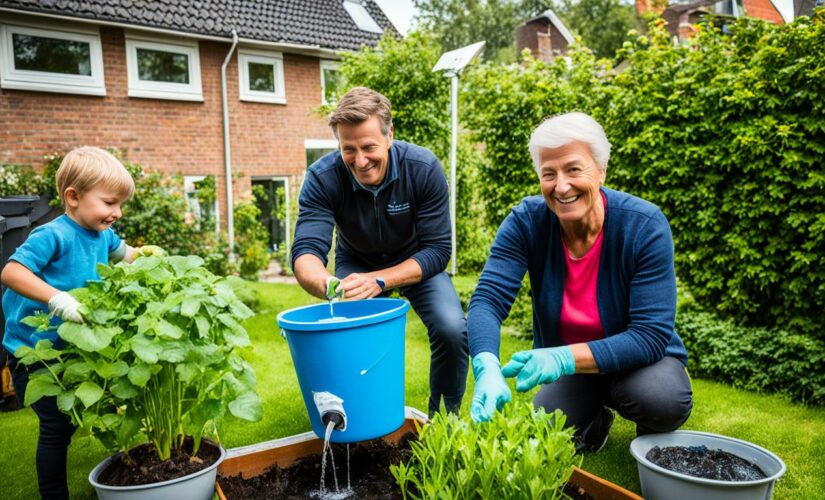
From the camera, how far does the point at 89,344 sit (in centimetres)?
159

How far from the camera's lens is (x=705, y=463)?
1.75 metres

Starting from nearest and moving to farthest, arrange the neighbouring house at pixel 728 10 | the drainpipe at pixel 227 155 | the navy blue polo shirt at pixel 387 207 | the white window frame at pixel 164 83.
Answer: the navy blue polo shirt at pixel 387 207
the neighbouring house at pixel 728 10
the white window frame at pixel 164 83
the drainpipe at pixel 227 155

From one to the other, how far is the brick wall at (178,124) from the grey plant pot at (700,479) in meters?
7.32

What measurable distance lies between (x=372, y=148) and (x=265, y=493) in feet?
4.29

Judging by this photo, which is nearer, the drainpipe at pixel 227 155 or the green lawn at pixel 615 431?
the green lawn at pixel 615 431

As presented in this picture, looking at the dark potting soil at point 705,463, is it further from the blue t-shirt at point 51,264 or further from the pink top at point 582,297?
the blue t-shirt at point 51,264

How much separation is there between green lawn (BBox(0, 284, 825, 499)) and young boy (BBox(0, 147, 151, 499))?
0.97 feet

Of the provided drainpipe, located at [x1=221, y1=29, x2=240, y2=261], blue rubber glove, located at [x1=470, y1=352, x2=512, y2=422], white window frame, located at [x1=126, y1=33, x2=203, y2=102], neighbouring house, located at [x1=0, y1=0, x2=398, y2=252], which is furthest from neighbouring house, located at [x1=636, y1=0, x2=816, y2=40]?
white window frame, located at [x1=126, y1=33, x2=203, y2=102]

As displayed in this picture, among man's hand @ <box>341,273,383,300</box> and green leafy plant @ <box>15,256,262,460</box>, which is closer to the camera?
green leafy plant @ <box>15,256,262,460</box>

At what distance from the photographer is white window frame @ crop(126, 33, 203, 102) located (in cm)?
792

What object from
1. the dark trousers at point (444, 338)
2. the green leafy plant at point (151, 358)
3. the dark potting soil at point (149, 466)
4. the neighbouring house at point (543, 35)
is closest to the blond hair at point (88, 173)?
the green leafy plant at point (151, 358)

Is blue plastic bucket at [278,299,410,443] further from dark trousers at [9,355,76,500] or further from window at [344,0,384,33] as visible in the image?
window at [344,0,384,33]

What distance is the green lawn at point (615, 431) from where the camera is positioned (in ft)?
7.39

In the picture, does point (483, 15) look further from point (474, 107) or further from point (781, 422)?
point (781, 422)
